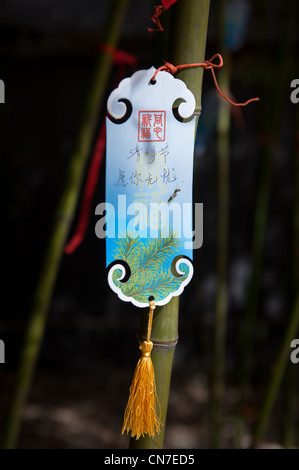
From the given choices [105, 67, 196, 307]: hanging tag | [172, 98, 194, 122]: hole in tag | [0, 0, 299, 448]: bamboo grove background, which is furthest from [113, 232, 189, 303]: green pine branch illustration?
[0, 0, 299, 448]: bamboo grove background

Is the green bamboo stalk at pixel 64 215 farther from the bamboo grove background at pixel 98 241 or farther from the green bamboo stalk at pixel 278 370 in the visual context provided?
the bamboo grove background at pixel 98 241

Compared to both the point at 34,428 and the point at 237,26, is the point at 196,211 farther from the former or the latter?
the point at 34,428

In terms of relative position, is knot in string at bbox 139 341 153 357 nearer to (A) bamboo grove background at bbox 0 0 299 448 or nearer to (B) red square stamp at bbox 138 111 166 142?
(B) red square stamp at bbox 138 111 166 142

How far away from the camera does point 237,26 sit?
1603 millimetres

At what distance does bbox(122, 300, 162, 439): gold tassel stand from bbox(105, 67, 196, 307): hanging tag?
0.04m

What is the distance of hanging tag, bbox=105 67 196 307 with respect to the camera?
46cm

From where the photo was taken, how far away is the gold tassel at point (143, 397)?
0.49 m

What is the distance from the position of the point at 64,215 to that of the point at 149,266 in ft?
1.00

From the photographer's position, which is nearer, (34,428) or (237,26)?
(237,26)

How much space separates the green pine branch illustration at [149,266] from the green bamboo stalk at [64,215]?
0.29 metres

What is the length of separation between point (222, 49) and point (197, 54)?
75 cm

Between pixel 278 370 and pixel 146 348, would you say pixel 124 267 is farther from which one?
pixel 278 370

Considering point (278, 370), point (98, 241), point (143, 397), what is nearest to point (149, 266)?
point (143, 397)
